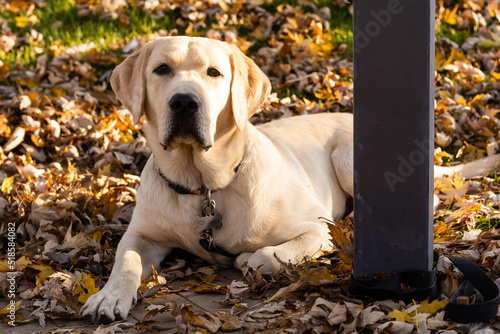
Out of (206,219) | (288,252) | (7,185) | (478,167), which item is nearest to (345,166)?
(478,167)

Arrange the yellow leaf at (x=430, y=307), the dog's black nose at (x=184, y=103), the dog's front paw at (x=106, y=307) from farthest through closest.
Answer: the dog's black nose at (x=184, y=103)
the dog's front paw at (x=106, y=307)
the yellow leaf at (x=430, y=307)

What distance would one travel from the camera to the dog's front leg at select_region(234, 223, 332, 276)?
3.54m

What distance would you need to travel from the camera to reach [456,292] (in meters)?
2.87

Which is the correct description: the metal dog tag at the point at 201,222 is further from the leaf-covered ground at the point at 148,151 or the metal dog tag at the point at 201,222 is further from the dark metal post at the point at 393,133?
the dark metal post at the point at 393,133

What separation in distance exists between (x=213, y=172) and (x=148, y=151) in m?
2.08

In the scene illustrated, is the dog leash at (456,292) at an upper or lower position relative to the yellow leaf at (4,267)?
upper

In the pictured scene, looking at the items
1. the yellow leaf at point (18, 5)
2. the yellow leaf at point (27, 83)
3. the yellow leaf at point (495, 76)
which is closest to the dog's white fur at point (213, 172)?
the yellow leaf at point (27, 83)

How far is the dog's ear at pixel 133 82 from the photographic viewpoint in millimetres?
3820

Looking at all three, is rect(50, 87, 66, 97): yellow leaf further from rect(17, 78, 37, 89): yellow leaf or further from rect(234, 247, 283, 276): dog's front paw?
rect(234, 247, 283, 276): dog's front paw

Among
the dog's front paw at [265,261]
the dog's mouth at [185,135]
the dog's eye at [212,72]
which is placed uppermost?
the dog's eye at [212,72]

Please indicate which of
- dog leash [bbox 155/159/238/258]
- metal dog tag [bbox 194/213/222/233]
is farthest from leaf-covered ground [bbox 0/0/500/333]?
metal dog tag [bbox 194/213/222/233]

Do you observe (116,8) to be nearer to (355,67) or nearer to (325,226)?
(325,226)

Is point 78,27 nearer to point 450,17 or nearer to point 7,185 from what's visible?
point 7,185

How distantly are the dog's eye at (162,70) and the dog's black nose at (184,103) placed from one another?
350 mm
